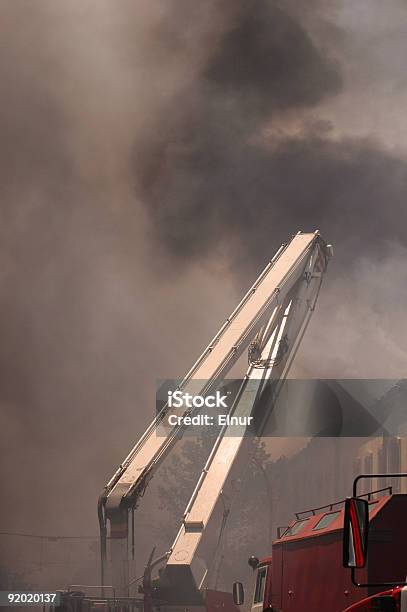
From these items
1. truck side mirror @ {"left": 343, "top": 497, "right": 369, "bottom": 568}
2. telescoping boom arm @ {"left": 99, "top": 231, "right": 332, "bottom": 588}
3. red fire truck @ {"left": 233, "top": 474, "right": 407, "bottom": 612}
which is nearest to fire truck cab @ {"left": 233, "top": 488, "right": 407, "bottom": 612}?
red fire truck @ {"left": 233, "top": 474, "right": 407, "bottom": 612}

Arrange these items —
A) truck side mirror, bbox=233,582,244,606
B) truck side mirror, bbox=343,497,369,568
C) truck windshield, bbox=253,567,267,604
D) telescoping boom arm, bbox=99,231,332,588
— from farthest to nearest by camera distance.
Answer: telescoping boom arm, bbox=99,231,332,588
truck side mirror, bbox=233,582,244,606
truck windshield, bbox=253,567,267,604
truck side mirror, bbox=343,497,369,568

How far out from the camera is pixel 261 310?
20281 mm

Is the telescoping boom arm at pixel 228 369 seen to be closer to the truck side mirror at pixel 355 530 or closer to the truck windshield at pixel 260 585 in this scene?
the truck windshield at pixel 260 585

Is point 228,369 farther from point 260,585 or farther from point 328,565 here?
point 328,565

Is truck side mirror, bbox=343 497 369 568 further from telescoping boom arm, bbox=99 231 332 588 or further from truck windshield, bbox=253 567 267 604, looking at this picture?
telescoping boom arm, bbox=99 231 332 588

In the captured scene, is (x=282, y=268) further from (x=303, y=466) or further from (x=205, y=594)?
(x=205, y=594)

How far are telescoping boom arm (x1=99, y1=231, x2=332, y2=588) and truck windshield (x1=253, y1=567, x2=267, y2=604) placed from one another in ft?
15.6

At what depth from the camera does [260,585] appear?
11.1 m

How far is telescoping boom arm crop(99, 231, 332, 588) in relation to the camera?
16984mm

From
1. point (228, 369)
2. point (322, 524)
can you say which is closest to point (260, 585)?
point (322, 524)

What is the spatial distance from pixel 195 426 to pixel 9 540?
4.04 meters

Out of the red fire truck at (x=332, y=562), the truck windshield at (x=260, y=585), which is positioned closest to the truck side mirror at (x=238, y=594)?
the truck windshield at (x=260, y=585)

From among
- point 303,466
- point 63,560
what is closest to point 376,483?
point 303,466

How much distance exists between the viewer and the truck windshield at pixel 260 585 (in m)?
11.0
